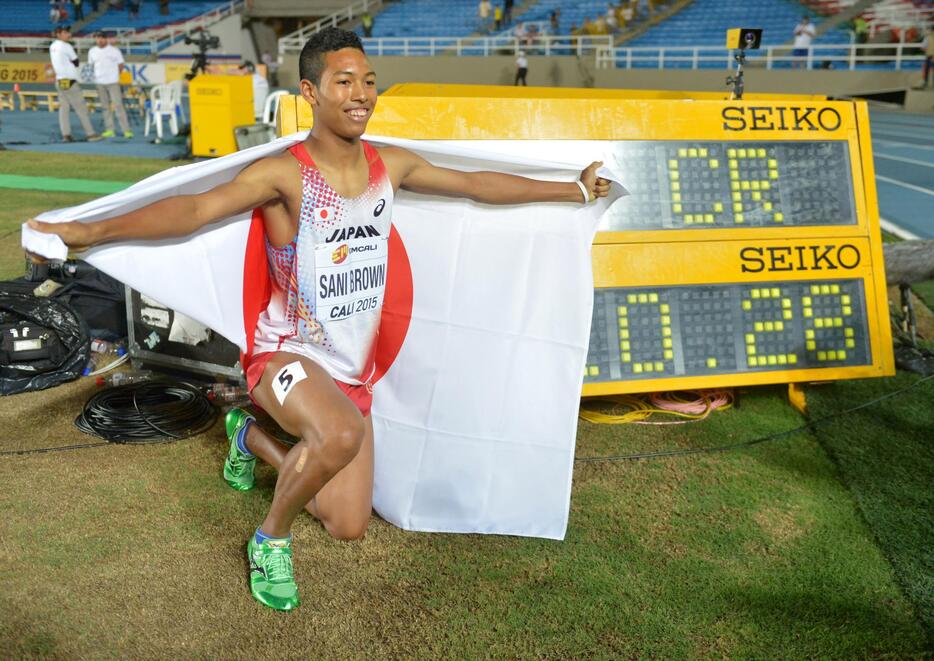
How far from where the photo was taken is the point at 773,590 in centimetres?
350

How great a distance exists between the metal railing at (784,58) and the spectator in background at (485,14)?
22.4 feet

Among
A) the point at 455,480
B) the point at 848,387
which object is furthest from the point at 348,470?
the point at 848,387

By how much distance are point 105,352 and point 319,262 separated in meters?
3.26

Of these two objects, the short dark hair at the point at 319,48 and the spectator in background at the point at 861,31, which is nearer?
the short dark hair at the point at 319,48

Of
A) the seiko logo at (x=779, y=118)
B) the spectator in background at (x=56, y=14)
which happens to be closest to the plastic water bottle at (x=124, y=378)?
the seiko logo at (x=779, y=118)

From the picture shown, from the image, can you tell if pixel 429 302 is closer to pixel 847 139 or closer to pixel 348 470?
pixel 348 470

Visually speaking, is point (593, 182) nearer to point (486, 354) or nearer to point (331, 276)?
point (486, 354)

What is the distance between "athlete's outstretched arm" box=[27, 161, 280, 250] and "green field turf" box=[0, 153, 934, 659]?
1.33 m

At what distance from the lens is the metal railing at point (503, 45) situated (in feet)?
95.9

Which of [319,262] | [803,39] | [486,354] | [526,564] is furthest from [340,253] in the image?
[803,39]

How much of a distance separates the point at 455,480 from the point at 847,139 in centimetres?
310

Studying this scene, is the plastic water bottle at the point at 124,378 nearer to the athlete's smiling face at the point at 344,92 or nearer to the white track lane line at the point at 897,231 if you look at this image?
the athlete's smiling face at the point at 344,92

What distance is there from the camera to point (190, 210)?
3199 mm

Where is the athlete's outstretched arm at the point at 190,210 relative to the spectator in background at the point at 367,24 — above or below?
below
